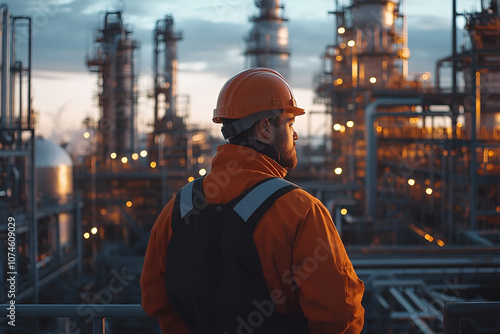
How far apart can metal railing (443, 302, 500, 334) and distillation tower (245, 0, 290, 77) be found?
23489mm

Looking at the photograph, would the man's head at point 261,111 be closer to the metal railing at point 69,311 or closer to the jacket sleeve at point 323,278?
the jacket sleeve at point 323,278

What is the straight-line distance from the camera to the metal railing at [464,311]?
6.68 feet

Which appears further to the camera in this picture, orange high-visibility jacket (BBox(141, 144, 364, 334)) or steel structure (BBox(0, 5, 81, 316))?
steel structure (BBox(0, 5, 81, 316))

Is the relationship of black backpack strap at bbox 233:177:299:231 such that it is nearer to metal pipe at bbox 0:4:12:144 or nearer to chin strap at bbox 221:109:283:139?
chin strap at bbox 221:109:283:139

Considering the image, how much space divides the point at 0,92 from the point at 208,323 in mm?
12963

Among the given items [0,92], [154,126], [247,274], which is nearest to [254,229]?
[247,274]

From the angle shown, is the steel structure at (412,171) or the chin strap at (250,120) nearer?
the chin strap at (250,120)

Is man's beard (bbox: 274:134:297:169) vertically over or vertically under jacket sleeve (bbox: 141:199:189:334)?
over

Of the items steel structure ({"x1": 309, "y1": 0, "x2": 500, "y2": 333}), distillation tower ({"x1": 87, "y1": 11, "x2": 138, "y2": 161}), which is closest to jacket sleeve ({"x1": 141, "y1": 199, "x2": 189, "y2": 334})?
steel structure ({"x1": 309, "y1": 0, "x2": 500, "y2": 333})

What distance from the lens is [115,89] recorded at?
23.7 m

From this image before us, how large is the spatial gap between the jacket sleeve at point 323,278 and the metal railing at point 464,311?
28.7 inches

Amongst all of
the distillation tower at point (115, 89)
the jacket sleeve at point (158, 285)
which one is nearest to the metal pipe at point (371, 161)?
the distillation tower at point (115, 89)

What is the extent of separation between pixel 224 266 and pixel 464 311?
1062mm

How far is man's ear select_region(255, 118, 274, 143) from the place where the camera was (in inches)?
67.4
